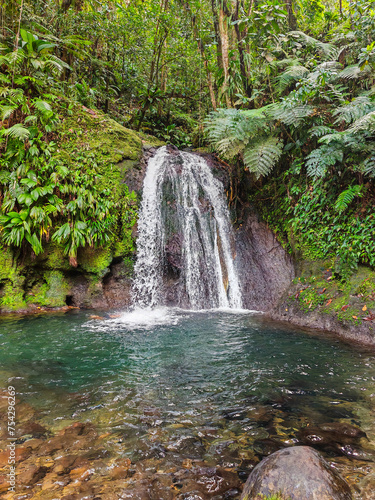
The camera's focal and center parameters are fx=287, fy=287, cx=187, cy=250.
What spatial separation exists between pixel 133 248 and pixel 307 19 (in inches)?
336

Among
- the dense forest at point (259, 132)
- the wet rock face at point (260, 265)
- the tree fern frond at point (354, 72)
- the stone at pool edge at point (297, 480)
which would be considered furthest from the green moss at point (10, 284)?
the tree fern frond at point (354, 72)

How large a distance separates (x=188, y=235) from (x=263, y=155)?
2908mm

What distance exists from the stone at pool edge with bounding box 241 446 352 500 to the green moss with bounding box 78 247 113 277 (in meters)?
6.37

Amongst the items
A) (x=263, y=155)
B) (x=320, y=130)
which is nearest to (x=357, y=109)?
(x=320, y=130)

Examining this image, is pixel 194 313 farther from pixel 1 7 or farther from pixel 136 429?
pixel 1 7

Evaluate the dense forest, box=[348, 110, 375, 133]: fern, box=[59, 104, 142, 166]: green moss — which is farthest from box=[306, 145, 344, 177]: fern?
box=[59, 104, 142, 166]: green moss

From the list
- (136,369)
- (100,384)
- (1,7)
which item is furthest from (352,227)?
(1,7)

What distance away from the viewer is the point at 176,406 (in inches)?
107

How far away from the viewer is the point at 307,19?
8570 mm

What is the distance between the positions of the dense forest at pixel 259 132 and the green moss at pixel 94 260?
27 cm

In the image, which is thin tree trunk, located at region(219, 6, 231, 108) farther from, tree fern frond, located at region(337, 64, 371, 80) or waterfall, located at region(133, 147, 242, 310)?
tree fern frond, located at region(337, 64, 371, 80)

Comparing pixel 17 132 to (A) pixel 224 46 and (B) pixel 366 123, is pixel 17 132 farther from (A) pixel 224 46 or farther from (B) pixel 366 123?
(B) pixel 366 123

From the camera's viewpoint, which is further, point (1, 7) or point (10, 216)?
point (1, 7)

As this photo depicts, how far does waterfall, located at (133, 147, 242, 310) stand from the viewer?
7.64 meters
